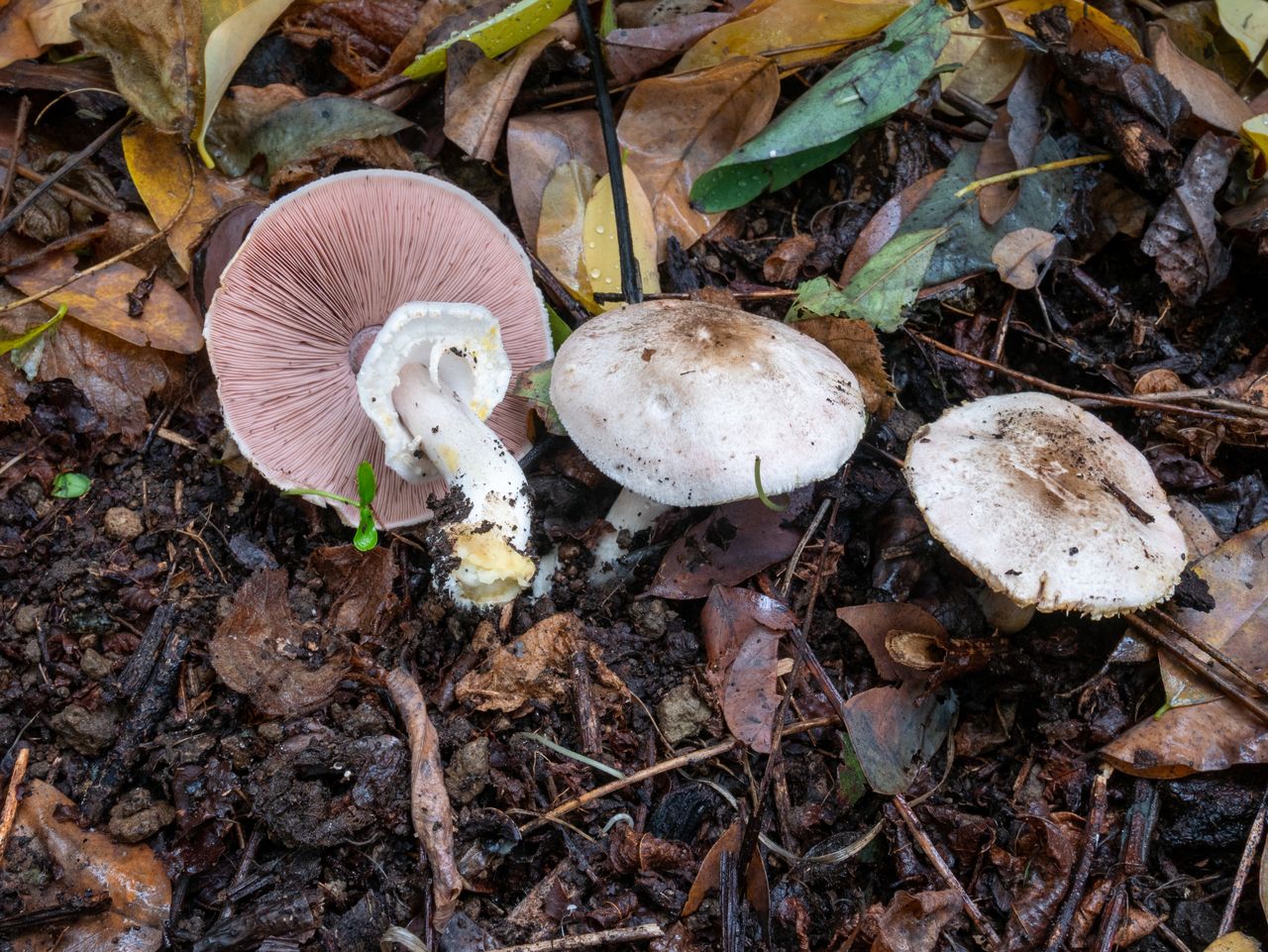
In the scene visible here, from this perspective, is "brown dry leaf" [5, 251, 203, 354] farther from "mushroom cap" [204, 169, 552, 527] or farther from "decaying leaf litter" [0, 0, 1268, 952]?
"mushroom cap" [204, 169, 552, 527]

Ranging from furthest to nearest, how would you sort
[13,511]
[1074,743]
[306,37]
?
1. [306,37]
2. [13,511]
3. [1074,743]

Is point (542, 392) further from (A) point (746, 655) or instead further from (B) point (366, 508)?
(A) point (746, 655)

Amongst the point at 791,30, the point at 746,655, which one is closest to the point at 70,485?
the point at 746,655

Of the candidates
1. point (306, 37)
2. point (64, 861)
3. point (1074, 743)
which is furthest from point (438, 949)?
point (306, 37)

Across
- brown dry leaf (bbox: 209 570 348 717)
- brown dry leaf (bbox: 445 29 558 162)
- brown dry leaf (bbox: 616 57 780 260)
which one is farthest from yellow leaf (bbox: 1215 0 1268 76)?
brown dry leaf (bbox: 209 570 348 717)

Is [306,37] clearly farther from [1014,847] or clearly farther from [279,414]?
[1014,847]
